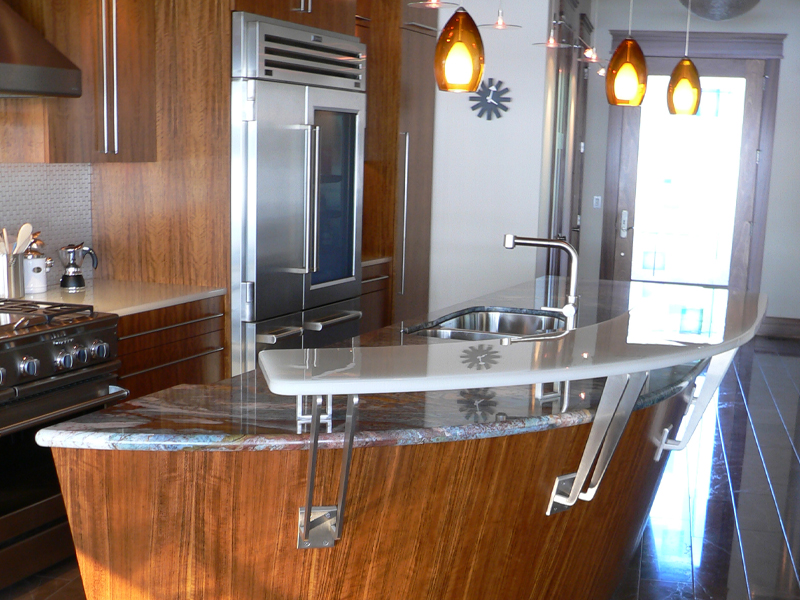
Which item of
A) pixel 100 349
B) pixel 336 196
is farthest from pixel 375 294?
pixel 100 349

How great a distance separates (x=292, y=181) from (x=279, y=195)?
0.11 meters

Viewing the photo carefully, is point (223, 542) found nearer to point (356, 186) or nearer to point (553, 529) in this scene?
point (553, 529)

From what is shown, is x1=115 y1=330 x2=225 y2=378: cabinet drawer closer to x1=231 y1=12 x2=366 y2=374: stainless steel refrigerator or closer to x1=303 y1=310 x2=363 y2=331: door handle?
x1=231 y1=12 x2=366 y2=374: stainless steel refrigerator

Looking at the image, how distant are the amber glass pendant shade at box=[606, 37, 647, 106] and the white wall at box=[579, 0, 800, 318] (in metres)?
4.38

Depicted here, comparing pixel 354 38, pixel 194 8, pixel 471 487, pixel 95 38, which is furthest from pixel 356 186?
pixel 471 487

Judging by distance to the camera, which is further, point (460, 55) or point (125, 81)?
point (125, 81)

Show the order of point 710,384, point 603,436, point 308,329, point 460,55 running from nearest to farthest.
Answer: point 603,436
point 710,384
point 460,55
point 308,329

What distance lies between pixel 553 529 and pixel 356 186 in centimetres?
281

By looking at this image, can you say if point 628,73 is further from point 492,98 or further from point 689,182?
point 689,182

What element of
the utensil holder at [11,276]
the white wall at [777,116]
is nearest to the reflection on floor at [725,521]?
the utensil holder at [11,276]

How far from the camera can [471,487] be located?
1919mm

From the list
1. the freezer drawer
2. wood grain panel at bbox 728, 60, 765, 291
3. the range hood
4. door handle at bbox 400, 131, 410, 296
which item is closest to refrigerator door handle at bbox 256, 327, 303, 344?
the freezer drawer

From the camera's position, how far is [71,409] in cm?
305

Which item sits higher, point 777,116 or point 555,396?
point 777,116
